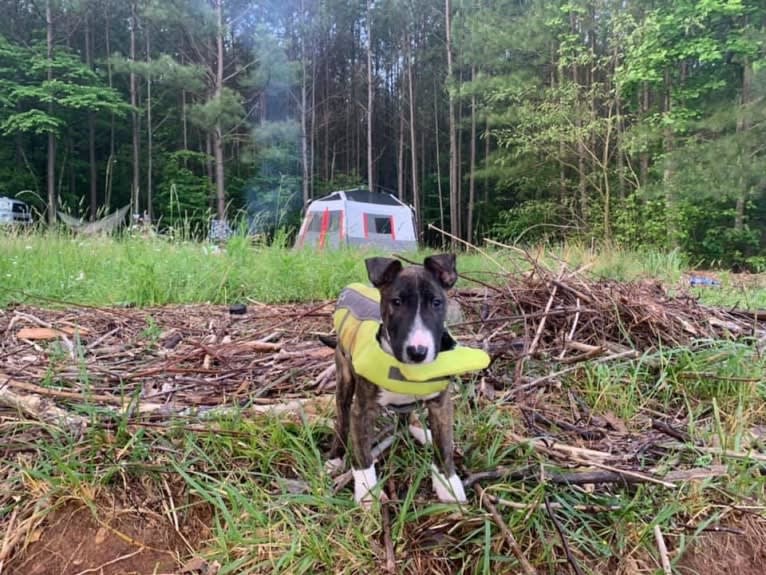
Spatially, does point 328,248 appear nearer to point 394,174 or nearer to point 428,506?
point 428,506

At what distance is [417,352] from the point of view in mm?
1106

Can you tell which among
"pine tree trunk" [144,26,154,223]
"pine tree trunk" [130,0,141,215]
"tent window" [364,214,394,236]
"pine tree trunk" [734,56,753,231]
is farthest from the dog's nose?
"pine tree trunk" [130,0,141,215]

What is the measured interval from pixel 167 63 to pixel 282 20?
7.22 m

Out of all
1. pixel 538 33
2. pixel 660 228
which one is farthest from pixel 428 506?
pixel 538 33

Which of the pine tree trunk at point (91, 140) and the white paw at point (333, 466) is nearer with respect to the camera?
the white paw at point (333, 466)

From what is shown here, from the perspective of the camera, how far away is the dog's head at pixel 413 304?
1123mm

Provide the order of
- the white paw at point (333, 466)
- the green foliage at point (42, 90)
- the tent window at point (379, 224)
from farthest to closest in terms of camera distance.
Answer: the green foliage at point (42, 90) → the tent window at point (379, 224) → the white paw at point (333, 466)

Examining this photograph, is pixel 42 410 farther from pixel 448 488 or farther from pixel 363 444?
pixel 448 488

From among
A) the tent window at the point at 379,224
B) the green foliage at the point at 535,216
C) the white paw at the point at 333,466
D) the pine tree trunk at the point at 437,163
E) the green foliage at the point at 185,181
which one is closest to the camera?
the white paw at the point at 333,466

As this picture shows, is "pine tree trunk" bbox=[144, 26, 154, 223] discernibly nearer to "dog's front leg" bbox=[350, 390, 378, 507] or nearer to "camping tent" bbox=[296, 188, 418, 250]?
"camping tent" bbox=[296, 188, 418, 250]

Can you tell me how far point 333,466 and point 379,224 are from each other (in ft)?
49.7

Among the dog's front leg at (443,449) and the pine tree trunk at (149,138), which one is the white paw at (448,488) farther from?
the pine tree trunk at (149,138)

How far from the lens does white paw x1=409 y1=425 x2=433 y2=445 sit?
4.85 ft

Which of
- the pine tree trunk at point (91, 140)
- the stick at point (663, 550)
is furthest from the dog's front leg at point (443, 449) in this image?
the pine tree trunk at point (91, 140)
